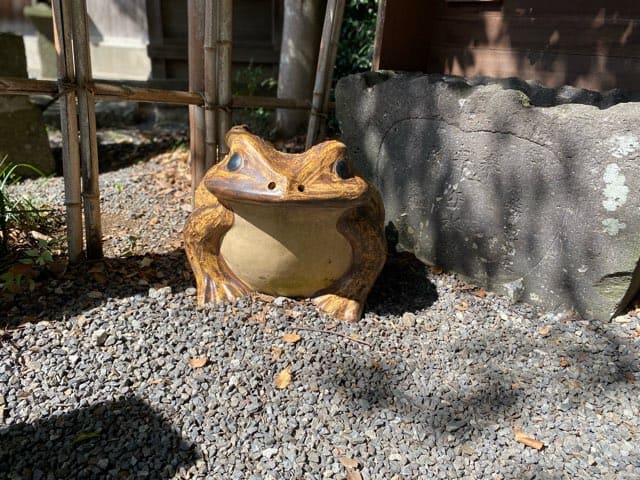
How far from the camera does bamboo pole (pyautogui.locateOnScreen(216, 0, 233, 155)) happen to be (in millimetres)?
3156

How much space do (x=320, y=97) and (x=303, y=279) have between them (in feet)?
5.43

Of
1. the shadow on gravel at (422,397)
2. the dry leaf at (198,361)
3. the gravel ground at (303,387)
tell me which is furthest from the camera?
the dry leaf at (198,361)

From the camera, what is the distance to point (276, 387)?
2.33 metres

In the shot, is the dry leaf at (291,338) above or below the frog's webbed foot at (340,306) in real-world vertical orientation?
below

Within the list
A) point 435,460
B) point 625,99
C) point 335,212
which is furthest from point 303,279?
point 625,99

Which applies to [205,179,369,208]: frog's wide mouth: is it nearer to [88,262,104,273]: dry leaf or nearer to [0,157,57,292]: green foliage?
[88,262,104,273]: dry leaf

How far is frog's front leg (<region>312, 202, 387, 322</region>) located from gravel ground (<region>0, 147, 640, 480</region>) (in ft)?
Answer: 0.25

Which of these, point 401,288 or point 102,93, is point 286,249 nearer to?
point 401,288

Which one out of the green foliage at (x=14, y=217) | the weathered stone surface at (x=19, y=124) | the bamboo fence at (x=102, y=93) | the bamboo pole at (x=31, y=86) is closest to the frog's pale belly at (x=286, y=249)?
the bamboo fence at (x=102, y=93)

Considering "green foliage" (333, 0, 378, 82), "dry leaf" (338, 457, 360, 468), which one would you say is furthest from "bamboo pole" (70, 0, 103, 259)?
"green foliage" (333, 0, 378, 82)

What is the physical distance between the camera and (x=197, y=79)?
3.43m

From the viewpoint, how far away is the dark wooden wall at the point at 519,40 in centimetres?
341

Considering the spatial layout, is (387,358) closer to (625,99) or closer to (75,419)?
(75,419)

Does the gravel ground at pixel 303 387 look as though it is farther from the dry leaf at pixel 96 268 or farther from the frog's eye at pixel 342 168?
the frog's eye at pixel 342 168
